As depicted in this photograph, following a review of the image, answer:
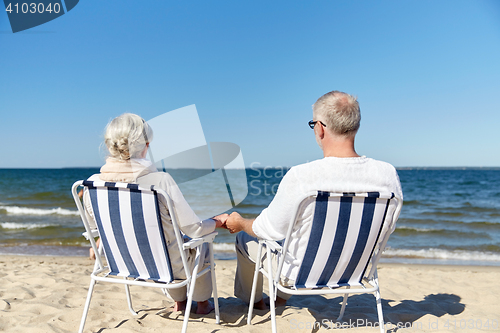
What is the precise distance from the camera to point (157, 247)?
6.36 feet

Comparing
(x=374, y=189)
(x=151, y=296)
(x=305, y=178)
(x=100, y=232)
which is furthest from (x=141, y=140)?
(x=151, y=296)

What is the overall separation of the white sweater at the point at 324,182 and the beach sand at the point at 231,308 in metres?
1.03

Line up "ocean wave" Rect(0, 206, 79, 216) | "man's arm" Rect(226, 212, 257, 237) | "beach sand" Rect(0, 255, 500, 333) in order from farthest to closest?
"ocean wave" Rect(0, 206, 79, 216) < "beach sand" Rect(0, 255, 500, 333) < "man's arm" Rect(226, 212, 257, 237)

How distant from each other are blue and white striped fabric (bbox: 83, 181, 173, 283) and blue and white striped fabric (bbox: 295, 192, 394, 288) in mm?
849

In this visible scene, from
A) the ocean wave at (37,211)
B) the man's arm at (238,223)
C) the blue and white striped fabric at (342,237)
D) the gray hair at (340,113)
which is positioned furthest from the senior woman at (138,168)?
the ocean wave at (37,211)

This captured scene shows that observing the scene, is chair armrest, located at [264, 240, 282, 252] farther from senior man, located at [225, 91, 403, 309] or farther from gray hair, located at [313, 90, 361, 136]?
gray hair, located at [313, 90, 361, 136]

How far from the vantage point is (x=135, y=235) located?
1924 mm

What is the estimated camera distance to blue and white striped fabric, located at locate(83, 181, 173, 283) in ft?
6.01

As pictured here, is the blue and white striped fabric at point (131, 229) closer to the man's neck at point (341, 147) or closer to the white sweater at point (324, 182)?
the white sweater at point (324, 182)

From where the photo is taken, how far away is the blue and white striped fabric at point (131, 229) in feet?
6.01

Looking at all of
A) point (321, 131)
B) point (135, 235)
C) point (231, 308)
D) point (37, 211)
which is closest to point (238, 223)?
point (135, 235)

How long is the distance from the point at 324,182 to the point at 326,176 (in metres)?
0.03

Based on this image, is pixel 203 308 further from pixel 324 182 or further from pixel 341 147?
pixel 341 147

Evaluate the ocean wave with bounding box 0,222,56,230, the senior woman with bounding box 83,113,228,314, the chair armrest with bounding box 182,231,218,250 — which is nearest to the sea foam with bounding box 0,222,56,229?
the ocean wave with bounding box 0,222,56,230
